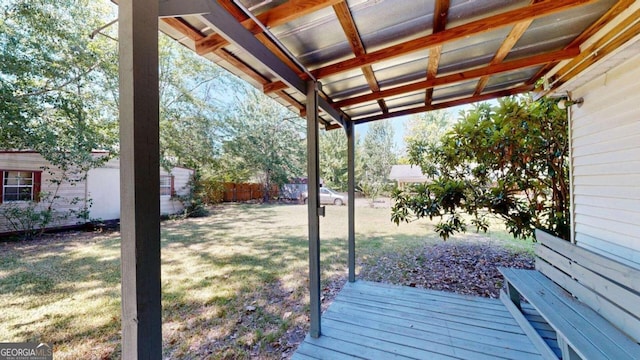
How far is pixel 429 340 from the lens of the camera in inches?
79.2

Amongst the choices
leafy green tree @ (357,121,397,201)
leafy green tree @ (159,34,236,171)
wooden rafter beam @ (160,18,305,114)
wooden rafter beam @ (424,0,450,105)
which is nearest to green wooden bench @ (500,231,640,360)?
wooden rafter beam @ (424,0,450,105)

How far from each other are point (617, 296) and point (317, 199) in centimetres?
201

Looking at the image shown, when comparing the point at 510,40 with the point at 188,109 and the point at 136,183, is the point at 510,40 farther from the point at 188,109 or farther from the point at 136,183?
the point at 188,109

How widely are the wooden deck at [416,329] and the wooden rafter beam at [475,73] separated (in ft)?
7.33

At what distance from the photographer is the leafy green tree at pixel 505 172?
304 cm

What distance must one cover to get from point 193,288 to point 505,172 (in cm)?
479

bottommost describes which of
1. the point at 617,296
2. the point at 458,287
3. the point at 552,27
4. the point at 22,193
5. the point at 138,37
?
the point at 458,287

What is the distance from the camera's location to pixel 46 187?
6.23 meters

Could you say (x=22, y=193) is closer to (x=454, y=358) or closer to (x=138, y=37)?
(x=138, y=37)

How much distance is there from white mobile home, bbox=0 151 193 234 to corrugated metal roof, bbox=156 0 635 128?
5204 mm

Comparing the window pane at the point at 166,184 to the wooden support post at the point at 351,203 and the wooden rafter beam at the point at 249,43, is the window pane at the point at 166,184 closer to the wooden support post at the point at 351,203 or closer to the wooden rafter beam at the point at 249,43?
the wooden support post at the point at 351,203

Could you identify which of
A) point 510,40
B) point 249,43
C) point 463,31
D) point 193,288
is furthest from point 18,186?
point 510,40

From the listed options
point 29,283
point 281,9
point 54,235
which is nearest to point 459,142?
point 281,9

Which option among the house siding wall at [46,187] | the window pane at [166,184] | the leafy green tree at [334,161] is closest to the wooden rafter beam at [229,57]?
the house siding wall at [46,187]
